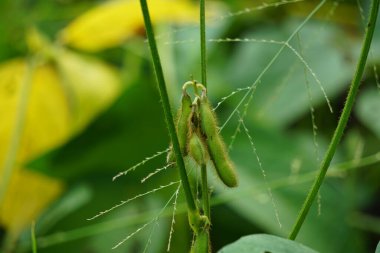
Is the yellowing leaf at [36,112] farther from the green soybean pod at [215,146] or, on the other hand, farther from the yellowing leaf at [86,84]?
the green soybean pod at [215,146]

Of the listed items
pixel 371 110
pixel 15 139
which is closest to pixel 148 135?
pixel 15 139

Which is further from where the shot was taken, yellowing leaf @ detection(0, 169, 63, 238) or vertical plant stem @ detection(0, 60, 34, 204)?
yellowing leaf @ detection(0, 169, 63, 238)

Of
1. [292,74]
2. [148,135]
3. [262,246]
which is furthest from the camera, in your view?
[292,74]

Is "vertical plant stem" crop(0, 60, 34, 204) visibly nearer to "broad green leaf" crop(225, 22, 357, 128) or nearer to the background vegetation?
the background vegetation

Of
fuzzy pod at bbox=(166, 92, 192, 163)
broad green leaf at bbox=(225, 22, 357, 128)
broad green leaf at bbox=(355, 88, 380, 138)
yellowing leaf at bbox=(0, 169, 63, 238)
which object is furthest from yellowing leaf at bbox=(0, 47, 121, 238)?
fuzzy pod at bbox=(166, 92, 192, 163)

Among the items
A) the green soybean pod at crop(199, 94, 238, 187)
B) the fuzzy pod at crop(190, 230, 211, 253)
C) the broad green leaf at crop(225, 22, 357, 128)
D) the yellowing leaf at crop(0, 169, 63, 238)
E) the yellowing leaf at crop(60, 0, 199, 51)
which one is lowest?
the yellowing leaf at crop(0, 169, 63, 238)

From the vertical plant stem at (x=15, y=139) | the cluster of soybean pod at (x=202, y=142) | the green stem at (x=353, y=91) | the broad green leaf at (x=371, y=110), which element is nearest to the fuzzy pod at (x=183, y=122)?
the cluster of soybean pod at (x=202, y=142)

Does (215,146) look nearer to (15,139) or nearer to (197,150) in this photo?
(197,150)
